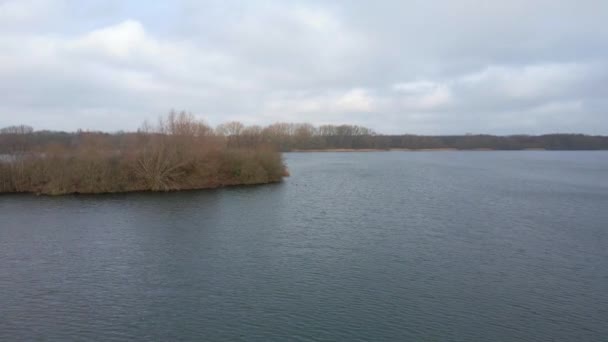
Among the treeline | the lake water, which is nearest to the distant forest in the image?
the treeline

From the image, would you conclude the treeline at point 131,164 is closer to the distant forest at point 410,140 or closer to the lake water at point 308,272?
the lake water at point 308,272

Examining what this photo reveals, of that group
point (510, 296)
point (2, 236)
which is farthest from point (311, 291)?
point (2, 236)

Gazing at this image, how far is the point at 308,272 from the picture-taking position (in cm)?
1471

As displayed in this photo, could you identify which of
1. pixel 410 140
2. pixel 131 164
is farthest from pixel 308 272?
pixel 410 140

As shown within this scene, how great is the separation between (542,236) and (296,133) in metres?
105

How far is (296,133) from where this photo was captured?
123 metres

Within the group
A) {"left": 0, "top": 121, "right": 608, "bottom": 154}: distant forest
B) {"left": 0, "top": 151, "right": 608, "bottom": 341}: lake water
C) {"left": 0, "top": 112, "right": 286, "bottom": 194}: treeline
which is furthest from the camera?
{"left": 0, "top": 121, "right": 608, "bottom": 154}: distant forest

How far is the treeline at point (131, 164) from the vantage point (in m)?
35.5

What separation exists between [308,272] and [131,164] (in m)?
27.2

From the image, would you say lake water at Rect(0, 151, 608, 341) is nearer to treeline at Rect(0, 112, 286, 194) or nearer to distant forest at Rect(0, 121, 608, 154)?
treeline at Rect(0, 112, 286, 194)

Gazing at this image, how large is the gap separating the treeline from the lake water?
7748 millimetres

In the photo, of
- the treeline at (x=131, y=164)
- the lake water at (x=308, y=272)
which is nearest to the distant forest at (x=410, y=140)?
the treeline at (x=131, y=164)

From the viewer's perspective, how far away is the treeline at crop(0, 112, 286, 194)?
35.5 m

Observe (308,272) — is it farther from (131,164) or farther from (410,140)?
(410,140)
